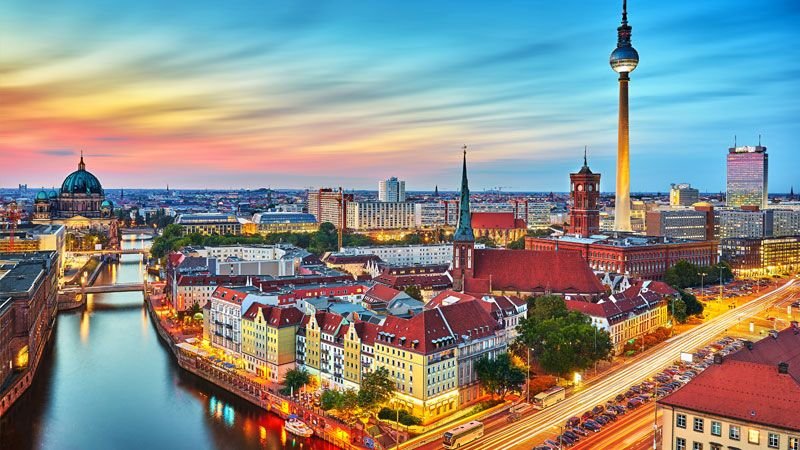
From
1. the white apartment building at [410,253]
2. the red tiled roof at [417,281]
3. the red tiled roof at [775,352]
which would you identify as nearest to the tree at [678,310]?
the red tiled roof at [417,281]

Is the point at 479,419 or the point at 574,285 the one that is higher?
the point at 574,285

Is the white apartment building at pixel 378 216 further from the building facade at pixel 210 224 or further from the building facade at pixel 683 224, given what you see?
the building facade at pixel 683 224

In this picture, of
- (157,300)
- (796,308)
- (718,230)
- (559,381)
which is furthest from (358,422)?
(718,230)

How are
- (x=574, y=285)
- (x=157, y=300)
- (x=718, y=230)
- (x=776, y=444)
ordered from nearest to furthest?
1. (x=776, y=444)
2. (x=574, y=285)
3. (x=157, y=300)
4. (x=718, y=230)

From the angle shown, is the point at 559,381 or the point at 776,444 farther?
the point at 559,381

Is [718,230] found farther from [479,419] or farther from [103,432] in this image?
[103,432]

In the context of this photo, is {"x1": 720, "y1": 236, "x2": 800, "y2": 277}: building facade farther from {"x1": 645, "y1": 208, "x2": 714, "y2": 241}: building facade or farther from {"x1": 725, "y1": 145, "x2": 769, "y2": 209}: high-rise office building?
{"x1": 725, "y1": 145, "x2": 769, "y2": 209}: high-rise office building

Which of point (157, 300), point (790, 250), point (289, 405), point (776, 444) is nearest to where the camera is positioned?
point (776, 444)

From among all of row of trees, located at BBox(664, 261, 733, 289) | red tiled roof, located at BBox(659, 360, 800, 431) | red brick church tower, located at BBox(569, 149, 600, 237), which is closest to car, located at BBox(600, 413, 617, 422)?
red tiled roof, located at BBox(659, 360, 800, 431)
